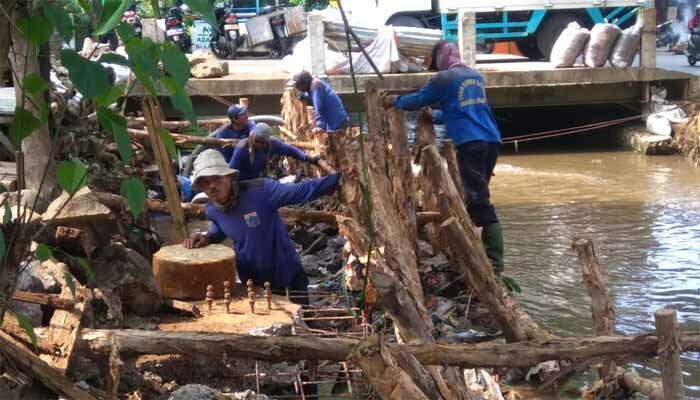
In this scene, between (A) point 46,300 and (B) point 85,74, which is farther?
(A) point 46,300

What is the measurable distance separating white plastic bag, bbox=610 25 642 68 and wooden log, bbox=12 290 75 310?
12351 millimetres

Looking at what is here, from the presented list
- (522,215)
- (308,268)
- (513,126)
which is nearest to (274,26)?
(513,126)

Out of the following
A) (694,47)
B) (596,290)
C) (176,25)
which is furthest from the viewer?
(176,25)

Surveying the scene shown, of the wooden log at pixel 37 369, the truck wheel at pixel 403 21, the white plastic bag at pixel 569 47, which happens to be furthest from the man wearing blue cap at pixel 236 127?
the truck wheel at pixel 403 21

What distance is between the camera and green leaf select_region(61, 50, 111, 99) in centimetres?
245

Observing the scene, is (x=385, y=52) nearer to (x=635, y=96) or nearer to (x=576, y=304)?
(x=635, y=96)

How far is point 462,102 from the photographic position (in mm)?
7461

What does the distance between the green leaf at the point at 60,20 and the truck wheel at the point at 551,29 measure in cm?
1596

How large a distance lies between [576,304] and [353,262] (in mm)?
2300

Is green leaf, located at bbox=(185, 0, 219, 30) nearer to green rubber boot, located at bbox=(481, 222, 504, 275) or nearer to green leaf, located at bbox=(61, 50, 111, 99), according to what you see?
green leaf, located at bbox=(61, 50, 111, 99)

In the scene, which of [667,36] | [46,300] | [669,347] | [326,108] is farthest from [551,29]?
[46,300]

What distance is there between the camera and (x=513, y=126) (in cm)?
1769

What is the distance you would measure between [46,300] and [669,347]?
255 cm

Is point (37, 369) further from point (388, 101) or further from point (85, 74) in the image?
point (388, 101)
